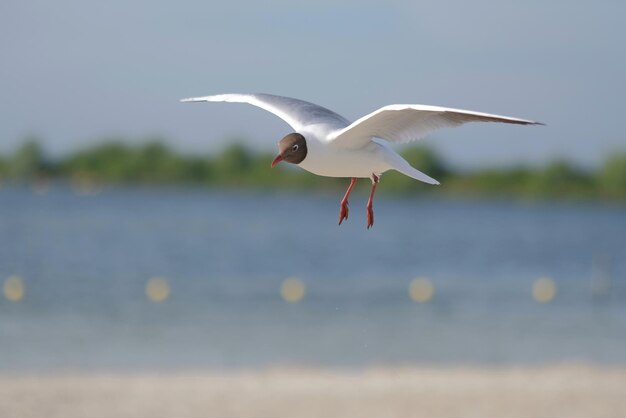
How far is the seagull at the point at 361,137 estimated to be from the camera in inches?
131

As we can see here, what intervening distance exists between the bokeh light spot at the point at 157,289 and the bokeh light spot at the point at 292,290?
11.6 ft

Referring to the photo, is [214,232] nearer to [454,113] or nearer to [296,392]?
[296,392]

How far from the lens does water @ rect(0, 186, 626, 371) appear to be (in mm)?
22234

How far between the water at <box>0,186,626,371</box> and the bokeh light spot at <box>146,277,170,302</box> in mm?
336

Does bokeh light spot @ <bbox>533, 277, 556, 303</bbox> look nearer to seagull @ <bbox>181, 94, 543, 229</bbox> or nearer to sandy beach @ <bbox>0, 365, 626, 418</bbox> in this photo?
sandy beach @ <bbox>0, 365, 626, 418</bbox>

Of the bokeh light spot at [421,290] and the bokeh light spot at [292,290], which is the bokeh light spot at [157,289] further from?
the bokeh light spot at [421,290]

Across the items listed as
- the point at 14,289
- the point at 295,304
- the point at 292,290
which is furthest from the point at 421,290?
the point at 14,289

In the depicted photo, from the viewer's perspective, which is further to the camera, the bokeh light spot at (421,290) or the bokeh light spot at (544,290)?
the bokeh light spot at (544,290)

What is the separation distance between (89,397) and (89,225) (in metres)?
50.8

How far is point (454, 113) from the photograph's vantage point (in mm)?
3434

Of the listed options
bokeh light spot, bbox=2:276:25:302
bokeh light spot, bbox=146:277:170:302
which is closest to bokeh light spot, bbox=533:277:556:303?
bokeh light spot, bbox=146:277:170:302

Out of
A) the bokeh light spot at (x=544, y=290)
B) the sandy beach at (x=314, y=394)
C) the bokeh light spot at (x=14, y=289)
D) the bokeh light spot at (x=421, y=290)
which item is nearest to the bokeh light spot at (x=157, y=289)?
the bokeh light spot at (x=14, y=289)

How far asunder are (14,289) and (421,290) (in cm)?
1211

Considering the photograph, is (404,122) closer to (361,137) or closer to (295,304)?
(361,137)
